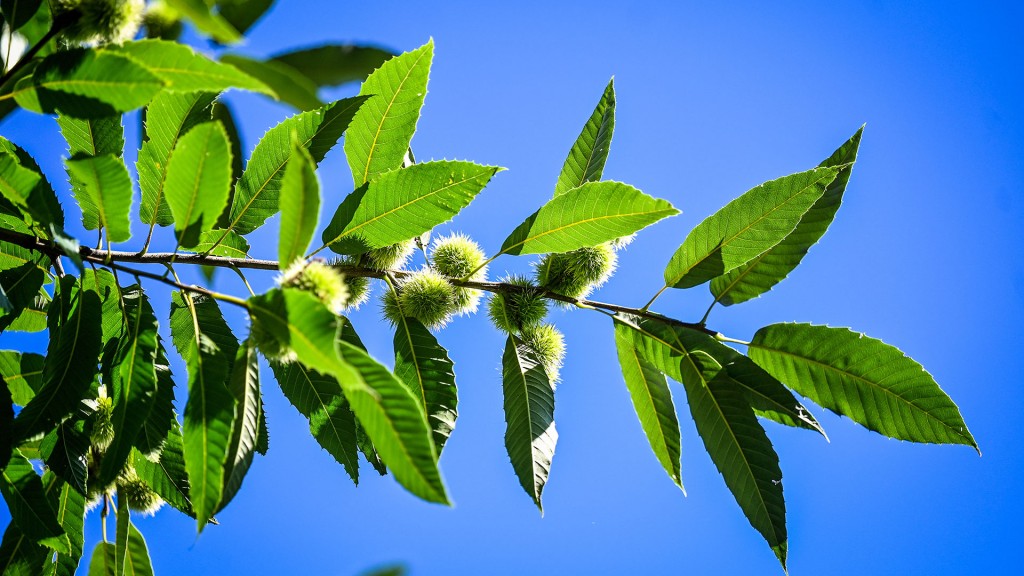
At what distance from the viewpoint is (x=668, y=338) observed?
6.28 feet

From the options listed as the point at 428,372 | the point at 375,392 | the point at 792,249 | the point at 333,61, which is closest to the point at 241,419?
the point at 375,392

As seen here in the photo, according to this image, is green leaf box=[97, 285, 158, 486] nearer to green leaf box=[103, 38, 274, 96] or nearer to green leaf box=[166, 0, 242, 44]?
green leaf box=[103, 38, 274, 96]

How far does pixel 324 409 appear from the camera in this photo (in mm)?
1992

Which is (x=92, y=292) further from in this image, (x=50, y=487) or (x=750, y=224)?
(x=750, y=224)

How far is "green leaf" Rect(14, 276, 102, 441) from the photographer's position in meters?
1.56

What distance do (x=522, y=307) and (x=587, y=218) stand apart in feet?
1.49

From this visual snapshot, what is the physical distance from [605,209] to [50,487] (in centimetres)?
175

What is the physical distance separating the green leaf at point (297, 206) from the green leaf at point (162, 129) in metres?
0.59

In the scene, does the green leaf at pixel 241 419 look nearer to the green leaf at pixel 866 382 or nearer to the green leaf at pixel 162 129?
the green leaf at pixel 162 129

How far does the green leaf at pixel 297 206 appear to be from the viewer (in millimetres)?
1202

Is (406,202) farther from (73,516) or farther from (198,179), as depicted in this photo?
(73,516)

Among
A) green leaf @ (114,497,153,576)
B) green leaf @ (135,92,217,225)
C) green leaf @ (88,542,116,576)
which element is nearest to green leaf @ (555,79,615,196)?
green leaf @ (135,92,217,225)

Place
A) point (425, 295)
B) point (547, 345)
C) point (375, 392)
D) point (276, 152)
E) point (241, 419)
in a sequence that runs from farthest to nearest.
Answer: point (547, 345) → point (425, 295) → point (276, 152) → point (241, 419) → point (375, 392)

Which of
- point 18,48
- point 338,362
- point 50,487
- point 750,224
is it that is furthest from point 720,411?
point 50,487
